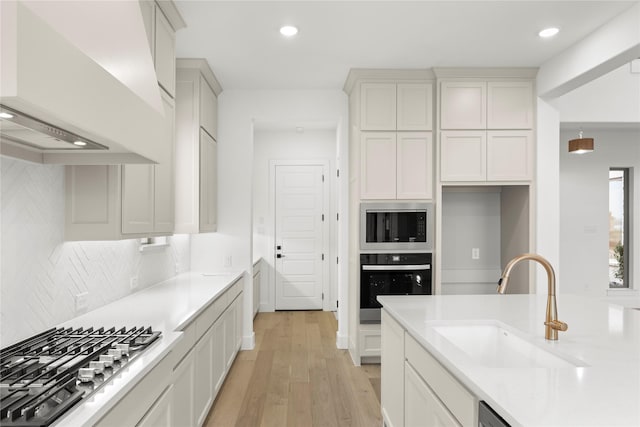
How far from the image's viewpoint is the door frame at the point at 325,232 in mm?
6066

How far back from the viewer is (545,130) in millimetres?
3793

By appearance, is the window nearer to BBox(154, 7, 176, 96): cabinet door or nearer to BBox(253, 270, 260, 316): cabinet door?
BBox(253, 270, 260, 316): cabinet door

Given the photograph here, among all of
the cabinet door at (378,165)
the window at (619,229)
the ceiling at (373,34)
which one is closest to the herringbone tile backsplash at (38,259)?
the ceiling at (373,34)

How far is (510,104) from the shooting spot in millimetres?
3824

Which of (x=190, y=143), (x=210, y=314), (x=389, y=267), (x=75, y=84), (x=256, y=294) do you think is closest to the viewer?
(x=75, y=84)

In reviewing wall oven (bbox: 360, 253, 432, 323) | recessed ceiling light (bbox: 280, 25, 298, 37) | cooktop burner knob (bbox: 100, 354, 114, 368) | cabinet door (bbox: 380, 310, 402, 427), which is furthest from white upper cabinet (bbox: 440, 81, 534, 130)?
cooktop burner knob (bbox: 100, 354, 114, 368)

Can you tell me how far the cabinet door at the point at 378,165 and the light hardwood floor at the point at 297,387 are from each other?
1.69 metres

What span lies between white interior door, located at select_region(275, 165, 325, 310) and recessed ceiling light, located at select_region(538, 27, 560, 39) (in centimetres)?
352

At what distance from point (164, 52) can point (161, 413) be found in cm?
207

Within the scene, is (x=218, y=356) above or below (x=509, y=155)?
below

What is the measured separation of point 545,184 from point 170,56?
11.2 ft

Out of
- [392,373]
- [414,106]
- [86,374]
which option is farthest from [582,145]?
[86,374]

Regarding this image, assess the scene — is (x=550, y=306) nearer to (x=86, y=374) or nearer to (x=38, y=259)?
(x=86, y=374)

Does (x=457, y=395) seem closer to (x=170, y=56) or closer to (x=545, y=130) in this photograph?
(x=170, y=56)
